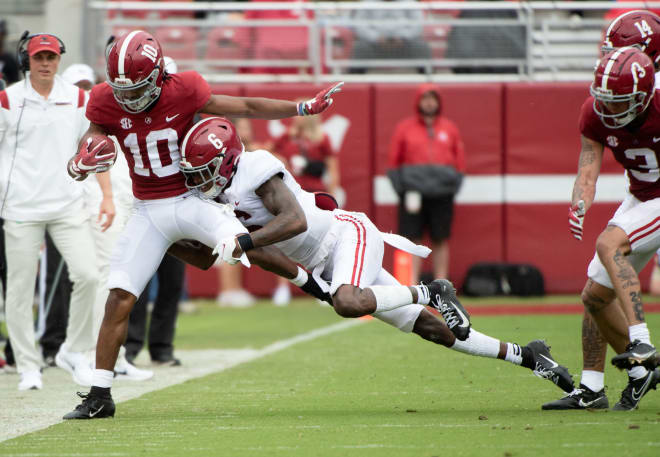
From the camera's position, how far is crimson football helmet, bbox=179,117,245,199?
5.50 meters

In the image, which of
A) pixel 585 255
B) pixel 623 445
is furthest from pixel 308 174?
Result: pixel 623 445

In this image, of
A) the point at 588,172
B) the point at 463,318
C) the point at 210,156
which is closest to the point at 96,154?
the point at 210,156

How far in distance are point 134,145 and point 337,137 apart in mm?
7253

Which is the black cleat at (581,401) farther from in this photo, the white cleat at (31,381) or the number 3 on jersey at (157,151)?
the white cleat at (31,381)

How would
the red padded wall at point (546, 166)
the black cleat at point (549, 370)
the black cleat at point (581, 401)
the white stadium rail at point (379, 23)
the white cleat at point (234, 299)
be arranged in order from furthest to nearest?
the white stadium rail at point (379, 23) < the red padded wall at point (546, 166) < the white cleat at point (234, 299) < the black cleat at point (549, 370) < the black cleat at point (581, 401)

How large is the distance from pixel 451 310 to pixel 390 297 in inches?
13.7

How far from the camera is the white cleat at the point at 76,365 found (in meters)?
7.01

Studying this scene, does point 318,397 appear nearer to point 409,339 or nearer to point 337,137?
point 409,339

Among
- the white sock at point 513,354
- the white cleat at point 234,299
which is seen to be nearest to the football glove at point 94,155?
the white sock at point 513,354

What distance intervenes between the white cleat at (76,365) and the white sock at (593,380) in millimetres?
3062

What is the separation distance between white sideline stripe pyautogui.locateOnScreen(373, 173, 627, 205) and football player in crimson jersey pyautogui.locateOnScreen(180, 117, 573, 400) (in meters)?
6.71

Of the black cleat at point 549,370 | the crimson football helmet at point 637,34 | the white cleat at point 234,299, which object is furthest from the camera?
the white cleat at point 234,299

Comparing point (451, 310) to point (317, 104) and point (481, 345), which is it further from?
point (317, 104)

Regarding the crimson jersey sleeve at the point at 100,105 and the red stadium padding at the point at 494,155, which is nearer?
the crimson jersey sleeve at the point at 100,105
